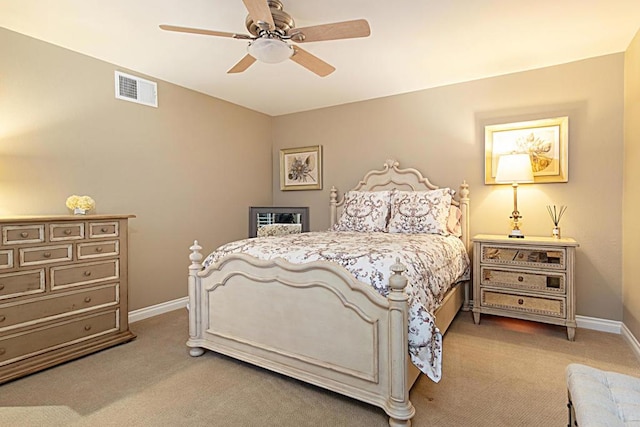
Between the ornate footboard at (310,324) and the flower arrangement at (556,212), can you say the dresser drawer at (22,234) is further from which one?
the flower arrangement at (556,212)

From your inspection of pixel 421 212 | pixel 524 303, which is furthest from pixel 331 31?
pixel 524 303

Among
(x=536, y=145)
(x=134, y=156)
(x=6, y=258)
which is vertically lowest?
(x=6, y=258)

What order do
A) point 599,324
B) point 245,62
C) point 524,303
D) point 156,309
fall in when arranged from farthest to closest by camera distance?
point 156,309 < point 599,324 < point 524,303 < point 245,62

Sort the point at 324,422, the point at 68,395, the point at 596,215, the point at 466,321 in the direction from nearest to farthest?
the point at 324,422 < the point at 68,395 < the point at 596,215 < the point at 466,321

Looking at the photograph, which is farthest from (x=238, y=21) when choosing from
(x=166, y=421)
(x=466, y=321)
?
(x=466, y=321)

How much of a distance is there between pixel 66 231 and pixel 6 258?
363 millimetres

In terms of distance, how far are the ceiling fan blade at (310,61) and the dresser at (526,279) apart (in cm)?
202

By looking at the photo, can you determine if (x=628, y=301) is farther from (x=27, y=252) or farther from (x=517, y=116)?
(x=27, y=252)

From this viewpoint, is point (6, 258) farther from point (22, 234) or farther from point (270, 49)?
point (270, 49)

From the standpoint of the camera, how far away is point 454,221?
3.52m

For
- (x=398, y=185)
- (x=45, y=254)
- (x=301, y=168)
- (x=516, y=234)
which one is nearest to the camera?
(x=45, y=254)

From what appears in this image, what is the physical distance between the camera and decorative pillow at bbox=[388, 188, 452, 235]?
3.27 meters

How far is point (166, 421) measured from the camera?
1787 mm

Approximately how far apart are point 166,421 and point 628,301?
350 cm
